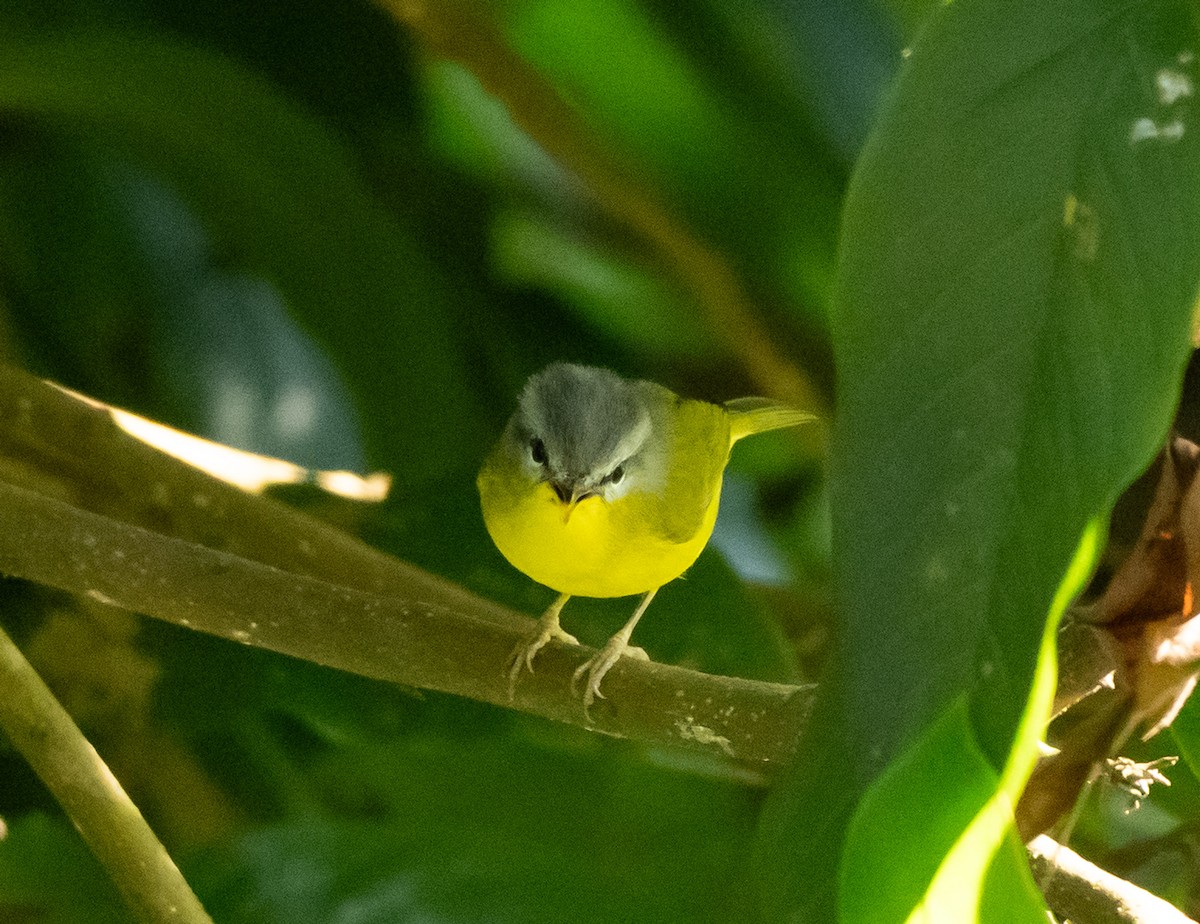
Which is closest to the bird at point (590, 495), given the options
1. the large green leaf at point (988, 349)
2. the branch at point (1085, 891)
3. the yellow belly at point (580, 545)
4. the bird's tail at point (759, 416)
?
the yellow belly at point (580, 545)

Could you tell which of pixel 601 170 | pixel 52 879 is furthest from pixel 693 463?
pixel 52 879

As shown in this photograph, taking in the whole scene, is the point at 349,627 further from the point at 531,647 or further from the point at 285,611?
the point at 531,647

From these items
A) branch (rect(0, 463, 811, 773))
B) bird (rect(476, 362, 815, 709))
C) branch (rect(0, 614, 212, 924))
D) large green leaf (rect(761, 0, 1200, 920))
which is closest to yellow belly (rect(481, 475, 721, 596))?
bird (rect(476, 362, 815, 709))

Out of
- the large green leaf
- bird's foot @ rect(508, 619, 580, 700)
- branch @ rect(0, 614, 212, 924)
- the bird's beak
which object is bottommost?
branch @ rect(0, 614, 212, 924)

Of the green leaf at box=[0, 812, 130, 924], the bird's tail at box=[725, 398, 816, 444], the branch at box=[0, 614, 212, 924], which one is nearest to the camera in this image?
the branch at box=[0, 614, 212, 924]

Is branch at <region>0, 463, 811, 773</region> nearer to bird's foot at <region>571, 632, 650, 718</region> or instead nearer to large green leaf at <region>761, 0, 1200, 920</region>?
bird's foot at <region>571, 632, 650, 718</region>

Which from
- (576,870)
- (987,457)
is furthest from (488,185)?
(987,457)
